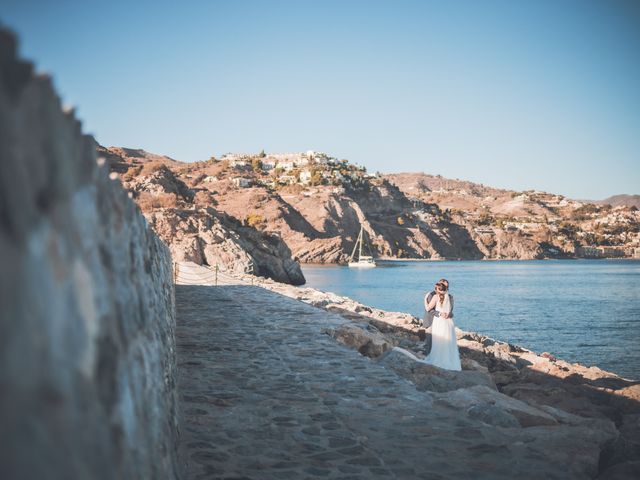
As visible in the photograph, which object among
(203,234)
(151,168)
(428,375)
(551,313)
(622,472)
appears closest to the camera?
(622,472)

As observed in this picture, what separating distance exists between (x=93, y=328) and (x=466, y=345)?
15070 millimetres

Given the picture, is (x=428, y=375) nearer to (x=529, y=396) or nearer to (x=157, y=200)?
(x=529, y=396)

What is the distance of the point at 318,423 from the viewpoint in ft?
17.5

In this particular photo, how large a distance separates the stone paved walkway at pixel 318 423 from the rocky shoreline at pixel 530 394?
35 cm

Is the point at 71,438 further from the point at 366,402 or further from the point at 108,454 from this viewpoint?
the point at 366,402

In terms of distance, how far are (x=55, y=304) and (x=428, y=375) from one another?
6.91 m

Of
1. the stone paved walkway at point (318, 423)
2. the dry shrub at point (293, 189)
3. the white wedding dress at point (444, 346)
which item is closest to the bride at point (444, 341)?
the white wedding dress at point (444, 346)

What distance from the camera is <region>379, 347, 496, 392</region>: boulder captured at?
7.36 metres

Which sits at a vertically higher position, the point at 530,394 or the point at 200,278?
the point at 200,278

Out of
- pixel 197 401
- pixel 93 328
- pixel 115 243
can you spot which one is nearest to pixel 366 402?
pixel 197 401

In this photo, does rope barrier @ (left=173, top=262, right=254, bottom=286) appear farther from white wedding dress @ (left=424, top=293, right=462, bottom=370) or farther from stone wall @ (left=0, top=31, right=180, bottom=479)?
stone wall @ (left=0, top=31, right=180, bottom=479)

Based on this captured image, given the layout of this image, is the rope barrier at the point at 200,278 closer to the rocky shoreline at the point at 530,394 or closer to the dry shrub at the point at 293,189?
the rocky shoreline at the point at 530,394

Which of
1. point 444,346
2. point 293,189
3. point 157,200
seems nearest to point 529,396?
point 444,346

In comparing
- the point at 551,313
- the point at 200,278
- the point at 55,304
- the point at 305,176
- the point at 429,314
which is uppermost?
the point at 305,176
